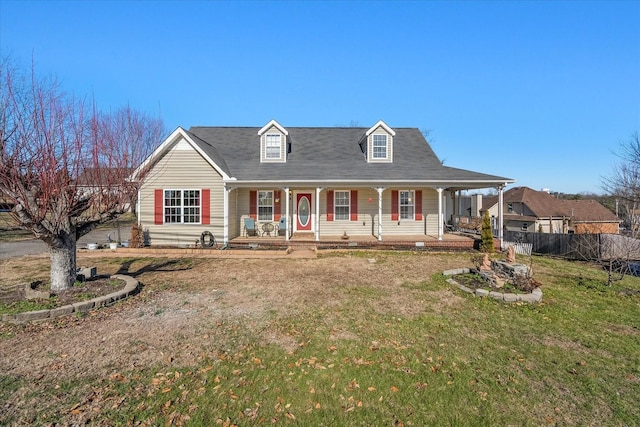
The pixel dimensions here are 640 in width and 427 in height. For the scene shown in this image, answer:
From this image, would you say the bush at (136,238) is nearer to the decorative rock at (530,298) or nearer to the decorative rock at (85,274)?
the decorative rock at (85,274)

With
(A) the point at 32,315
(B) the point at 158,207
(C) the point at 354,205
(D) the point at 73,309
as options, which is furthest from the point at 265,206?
(A) the point at 32,315

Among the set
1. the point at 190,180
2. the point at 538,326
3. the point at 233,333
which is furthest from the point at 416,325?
the point at 190,180

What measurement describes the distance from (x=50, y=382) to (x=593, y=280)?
13080 millimetres

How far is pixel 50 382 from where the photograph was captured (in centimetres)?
369

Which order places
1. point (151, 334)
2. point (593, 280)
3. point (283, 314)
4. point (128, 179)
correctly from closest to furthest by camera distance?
point (151, 334) → point (283, 314) → point (128, 179) → point (593, 280)

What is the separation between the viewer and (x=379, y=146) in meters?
16.6

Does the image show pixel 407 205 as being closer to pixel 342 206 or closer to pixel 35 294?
pixel 342 206

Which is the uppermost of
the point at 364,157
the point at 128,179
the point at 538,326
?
the point at 364,157

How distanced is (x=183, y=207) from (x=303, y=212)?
582cm

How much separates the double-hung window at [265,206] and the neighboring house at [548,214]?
98.3 ft

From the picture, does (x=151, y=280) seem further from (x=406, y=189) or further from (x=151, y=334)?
(x=406, y=189)

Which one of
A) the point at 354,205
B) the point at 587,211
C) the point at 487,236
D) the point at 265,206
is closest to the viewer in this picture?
the point at 487,236

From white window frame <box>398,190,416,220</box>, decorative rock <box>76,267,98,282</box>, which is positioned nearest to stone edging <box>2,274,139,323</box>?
decorative rock <box>76,267,98,282</box>

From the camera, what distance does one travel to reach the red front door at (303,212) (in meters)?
15.8
